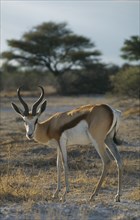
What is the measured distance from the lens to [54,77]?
41.1m

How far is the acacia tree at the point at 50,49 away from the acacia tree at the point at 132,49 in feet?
23.8

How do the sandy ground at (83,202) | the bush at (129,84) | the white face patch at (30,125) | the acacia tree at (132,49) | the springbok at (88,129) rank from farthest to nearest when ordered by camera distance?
the acacia tree at (132,49), the bush at (129,84), the white face patch at (30,125), the springbok at (88,129), the sandy ground at (83,202)

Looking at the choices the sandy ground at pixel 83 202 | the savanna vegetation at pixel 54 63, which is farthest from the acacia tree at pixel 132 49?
the sandy ground at pixel 83 202

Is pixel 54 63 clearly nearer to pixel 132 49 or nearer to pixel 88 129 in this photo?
pixel 132 49

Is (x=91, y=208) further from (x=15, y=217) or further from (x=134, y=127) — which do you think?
(x=134, y=127)

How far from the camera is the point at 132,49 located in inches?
1356

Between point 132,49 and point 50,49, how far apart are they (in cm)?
Answer: 970

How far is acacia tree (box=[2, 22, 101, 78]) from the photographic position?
138 ft

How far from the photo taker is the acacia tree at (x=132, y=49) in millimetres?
34281

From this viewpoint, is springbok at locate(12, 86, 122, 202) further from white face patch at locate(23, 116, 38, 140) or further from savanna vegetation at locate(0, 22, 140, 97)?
savanna vegetation at locate(0, 22, 140, 97)

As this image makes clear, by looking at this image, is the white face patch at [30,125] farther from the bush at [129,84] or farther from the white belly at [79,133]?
the bush at [129,84]

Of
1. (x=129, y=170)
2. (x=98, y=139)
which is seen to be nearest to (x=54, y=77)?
(x=129, y=170)

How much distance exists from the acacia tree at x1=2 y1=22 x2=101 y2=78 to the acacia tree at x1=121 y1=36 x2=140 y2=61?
23.8 ft

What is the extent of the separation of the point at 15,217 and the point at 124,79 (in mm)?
19091
